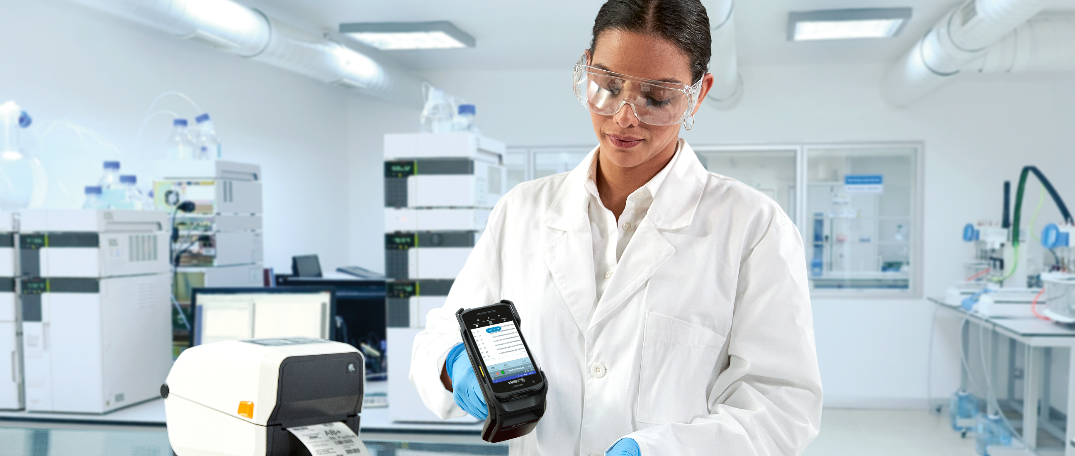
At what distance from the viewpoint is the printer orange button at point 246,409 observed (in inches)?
41.6

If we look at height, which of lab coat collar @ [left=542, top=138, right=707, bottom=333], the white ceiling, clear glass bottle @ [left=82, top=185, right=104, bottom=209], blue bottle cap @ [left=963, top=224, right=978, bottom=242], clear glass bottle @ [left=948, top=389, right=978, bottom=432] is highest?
the white ceiling

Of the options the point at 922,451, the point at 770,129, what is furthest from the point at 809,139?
the point at 922,451

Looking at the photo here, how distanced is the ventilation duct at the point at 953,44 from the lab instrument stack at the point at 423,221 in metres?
2.35

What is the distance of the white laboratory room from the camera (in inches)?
39.4

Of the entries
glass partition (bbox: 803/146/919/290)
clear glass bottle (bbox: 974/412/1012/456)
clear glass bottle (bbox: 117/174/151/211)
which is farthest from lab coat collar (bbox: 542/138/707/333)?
glass partition (bbox: 803/146/919/290)

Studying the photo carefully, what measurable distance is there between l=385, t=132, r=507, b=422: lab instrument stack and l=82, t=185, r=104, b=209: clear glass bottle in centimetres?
121

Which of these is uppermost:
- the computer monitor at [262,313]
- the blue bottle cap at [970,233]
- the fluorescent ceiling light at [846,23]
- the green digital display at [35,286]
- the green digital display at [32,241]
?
the fluorescent ceiling light at [846,23]

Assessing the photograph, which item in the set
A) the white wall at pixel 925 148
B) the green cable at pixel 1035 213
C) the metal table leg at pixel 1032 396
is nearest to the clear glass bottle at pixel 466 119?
the white wall at pixel 925 148

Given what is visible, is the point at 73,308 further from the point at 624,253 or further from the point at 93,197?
the point at 624,253

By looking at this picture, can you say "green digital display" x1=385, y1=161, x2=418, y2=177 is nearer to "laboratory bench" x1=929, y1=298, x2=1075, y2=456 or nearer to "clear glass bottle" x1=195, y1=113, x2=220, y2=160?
"clear glass bottle" x1=195, y1=113, x2=220, y2=160

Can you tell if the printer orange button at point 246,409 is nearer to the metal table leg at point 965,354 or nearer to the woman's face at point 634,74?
the woman's face at point 634,74

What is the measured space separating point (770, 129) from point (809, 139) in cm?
29

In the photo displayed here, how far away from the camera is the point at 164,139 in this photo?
4.12 meters

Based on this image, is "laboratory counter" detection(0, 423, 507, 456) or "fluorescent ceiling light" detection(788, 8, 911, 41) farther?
"fluorescent ceiling light" detection(788, 8, 911, 41)
